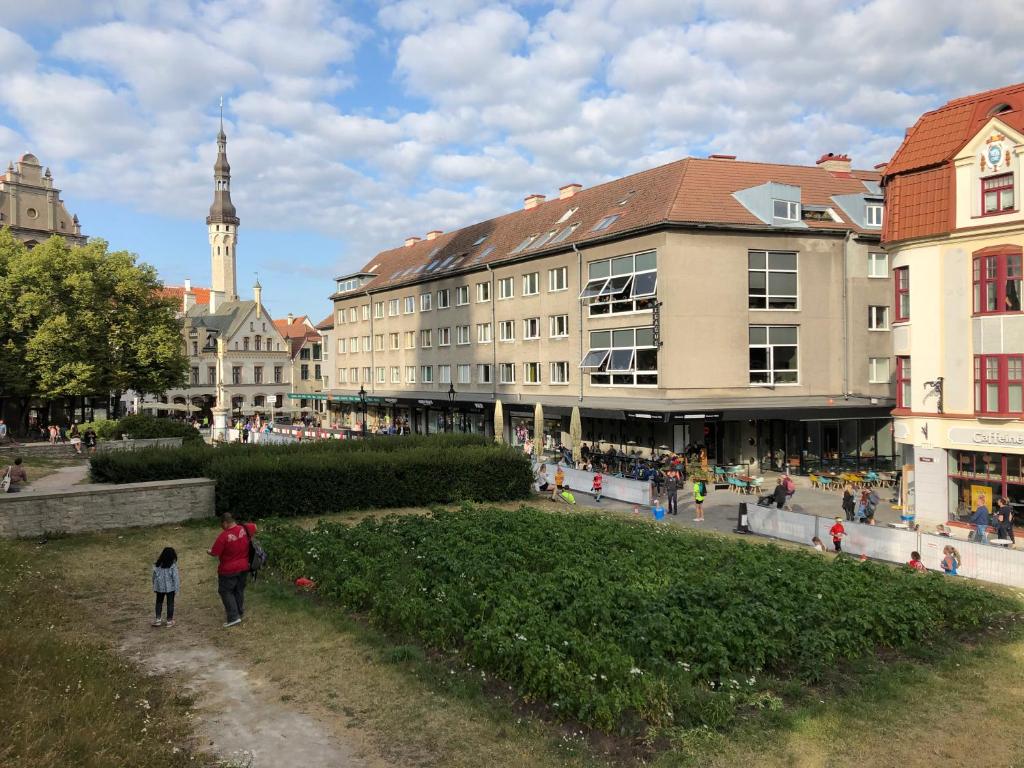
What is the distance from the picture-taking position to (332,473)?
77.8 ft

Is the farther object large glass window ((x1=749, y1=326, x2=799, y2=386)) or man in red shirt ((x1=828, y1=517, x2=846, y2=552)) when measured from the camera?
large glass window ((x1=749, y1=326, x2=799, y2=386))

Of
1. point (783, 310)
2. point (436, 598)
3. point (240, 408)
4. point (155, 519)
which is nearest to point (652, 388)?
point (783, 310)

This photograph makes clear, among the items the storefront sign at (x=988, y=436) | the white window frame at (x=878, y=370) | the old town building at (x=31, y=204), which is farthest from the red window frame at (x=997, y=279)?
the old town building at (x=31, y=204)

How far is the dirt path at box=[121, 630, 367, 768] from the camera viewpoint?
819 cm

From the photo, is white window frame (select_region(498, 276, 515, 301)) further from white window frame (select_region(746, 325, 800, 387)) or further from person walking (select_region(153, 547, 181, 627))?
person walking (select_region(153, 547, 181, 627))

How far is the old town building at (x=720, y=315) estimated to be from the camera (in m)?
36.5

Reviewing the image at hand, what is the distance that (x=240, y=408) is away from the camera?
265ft

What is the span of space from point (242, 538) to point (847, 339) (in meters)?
33.9

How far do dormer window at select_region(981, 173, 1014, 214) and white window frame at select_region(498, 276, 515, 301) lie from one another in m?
28.1

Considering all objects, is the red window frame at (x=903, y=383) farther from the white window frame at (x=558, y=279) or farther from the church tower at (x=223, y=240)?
the church tower at (x=223, y=240)

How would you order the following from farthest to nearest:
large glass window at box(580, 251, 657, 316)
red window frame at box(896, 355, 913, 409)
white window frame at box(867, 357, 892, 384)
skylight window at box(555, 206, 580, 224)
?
skylight window at box(555, 206, 580, 224)
white window frame at box(867, 357, 892, 384)
large glass window at box(580, 251, 657, 316)
red window frame at box(896, 355, 913, 409)

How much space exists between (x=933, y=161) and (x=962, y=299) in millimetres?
4715

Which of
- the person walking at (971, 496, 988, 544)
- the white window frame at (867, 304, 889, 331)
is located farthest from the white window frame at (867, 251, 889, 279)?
the person walking at (971, 496, 988, 544)

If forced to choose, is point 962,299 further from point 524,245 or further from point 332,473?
point 524,245
